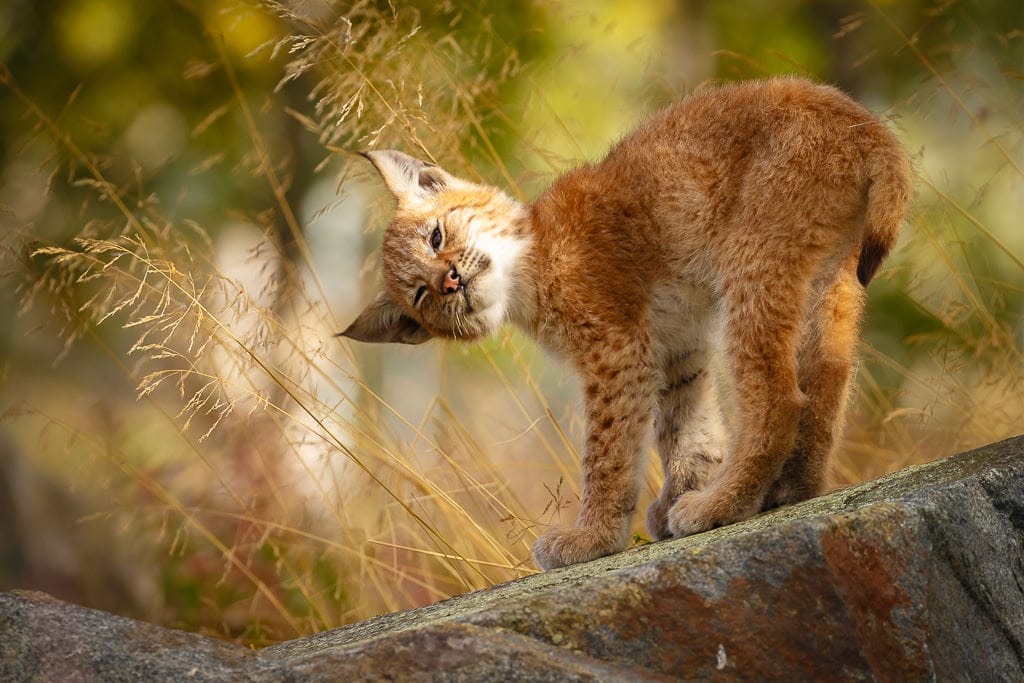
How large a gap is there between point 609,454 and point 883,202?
3.47 ft

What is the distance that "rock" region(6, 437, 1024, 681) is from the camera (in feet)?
6.18

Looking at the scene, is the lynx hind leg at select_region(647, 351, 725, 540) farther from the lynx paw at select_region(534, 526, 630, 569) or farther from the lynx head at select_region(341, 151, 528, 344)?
the lynx head at select_region(341, 151, 528, 344)

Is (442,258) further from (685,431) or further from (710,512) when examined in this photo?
→ (710,512)

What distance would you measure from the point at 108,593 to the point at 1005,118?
18.3 ft

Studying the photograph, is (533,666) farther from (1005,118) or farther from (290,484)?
(1005,118)

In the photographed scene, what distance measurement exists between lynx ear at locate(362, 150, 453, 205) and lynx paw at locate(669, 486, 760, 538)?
165cm

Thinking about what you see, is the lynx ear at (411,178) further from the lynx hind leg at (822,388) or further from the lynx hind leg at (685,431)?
the lynx hind leg at (822,388)

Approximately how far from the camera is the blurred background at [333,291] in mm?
4047

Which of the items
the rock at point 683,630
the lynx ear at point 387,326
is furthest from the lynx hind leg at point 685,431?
the rock at point 683,630

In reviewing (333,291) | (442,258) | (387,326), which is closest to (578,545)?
(442,258)

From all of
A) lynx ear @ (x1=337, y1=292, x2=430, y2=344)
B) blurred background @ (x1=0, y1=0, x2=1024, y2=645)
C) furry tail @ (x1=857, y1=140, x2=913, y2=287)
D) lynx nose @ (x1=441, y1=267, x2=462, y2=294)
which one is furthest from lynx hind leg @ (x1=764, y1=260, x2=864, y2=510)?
lynx ear @ (x1=337, y1=292, x2=430, y2=344)

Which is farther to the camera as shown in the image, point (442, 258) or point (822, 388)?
point (442, 258)

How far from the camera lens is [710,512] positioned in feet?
9.70

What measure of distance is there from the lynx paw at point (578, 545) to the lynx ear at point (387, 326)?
1050mm
